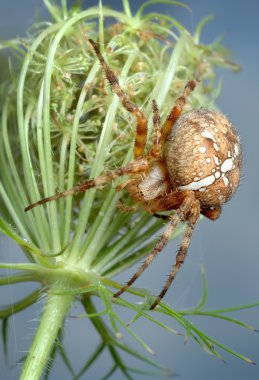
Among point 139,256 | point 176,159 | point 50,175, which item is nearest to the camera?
point 50,175

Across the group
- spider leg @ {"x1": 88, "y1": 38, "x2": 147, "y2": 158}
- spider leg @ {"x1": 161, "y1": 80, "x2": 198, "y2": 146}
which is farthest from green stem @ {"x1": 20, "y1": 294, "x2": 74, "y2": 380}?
spider leg @ {"x1": 161, "y1": 80, "x2": 198, "y2": 146}

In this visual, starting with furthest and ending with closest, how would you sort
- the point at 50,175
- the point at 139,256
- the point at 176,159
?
the point at 139,256 → the point at 176,159 → the point at 50,175

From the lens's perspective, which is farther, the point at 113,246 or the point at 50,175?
the point at 113,246

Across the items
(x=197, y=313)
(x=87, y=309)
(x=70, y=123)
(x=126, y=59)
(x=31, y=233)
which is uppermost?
(x=126, y=59)

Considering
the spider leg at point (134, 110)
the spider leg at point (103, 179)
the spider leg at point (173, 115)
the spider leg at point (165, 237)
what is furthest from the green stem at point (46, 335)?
the spider leg at point (173, 115)

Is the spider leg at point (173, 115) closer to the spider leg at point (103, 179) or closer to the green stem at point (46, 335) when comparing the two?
the spider leg at point (103, 179)

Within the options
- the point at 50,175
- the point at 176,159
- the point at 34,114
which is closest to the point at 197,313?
the point at 176,159

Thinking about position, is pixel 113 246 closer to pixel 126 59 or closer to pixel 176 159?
pixel 176 159

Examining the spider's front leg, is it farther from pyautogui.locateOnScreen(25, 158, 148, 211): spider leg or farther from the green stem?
the green stem
